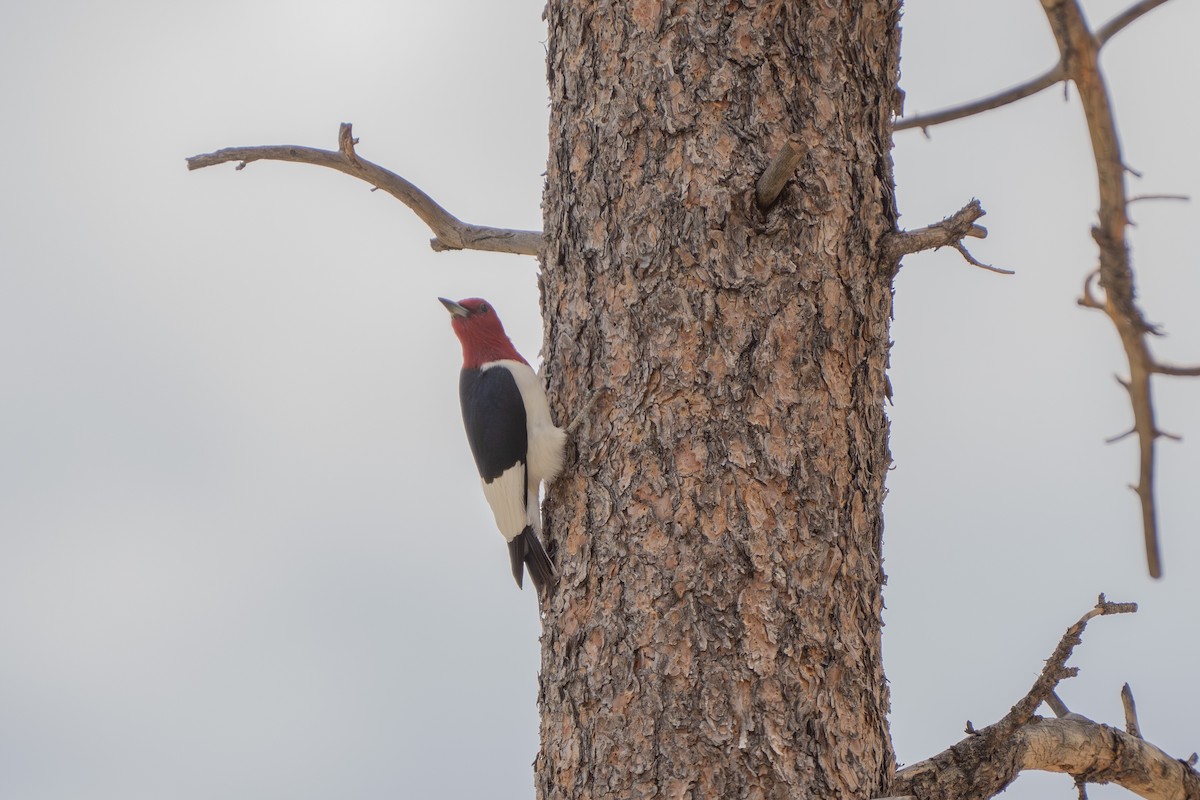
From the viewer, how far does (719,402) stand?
7.72 feet

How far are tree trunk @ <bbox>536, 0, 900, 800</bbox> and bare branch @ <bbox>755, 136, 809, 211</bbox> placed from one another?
3 centimetres

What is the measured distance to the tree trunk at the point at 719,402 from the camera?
224cm

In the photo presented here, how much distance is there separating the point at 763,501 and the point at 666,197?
0.63 m

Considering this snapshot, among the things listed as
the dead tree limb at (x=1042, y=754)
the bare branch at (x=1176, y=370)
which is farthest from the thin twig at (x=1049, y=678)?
the bare branch at (x=1176, y=370)

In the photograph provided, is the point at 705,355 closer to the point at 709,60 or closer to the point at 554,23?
the point at 709,60

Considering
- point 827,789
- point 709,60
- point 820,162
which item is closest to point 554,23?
point 709,60

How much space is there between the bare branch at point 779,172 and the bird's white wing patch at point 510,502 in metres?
0.93

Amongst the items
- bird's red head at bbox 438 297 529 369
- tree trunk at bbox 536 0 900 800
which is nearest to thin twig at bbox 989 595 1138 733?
tree trunk at bbox 536 0 900 800

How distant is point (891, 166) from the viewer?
2648mm

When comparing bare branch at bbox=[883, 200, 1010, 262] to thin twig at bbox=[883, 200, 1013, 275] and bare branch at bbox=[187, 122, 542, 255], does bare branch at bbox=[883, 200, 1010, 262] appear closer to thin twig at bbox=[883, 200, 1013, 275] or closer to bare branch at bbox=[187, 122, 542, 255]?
thin twig at bbox=[883, 200, 1013, 275]

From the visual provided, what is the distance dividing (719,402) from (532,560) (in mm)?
659

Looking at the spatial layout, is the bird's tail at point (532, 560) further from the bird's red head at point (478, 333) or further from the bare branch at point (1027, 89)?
the bare branch at point (1027, 89)

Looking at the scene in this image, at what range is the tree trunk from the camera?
2.24 meters

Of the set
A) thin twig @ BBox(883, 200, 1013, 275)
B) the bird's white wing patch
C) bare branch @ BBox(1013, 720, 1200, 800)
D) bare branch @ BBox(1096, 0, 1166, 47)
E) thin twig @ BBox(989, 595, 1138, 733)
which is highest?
bare branch @ BBox(1096, 0, 1166, 47)
